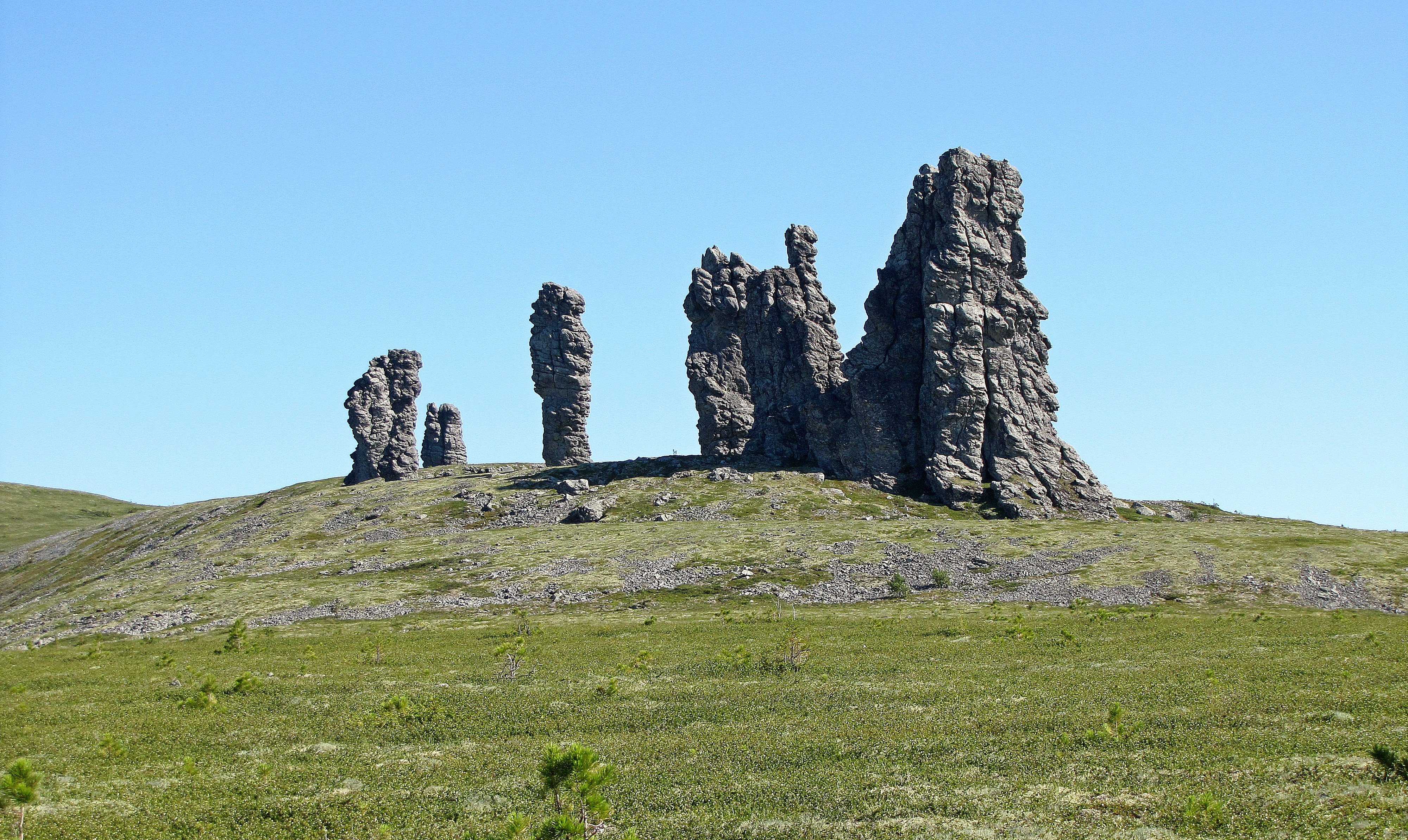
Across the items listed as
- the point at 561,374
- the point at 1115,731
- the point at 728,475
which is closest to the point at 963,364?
the point at 728,475

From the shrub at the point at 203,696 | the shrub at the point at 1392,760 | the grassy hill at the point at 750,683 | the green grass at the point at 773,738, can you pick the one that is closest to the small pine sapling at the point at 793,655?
the grassy hill at the point at 750,683

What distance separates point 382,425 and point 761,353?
80.3 meters

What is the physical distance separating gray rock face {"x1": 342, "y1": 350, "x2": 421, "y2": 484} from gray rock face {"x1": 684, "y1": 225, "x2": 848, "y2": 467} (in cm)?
6139

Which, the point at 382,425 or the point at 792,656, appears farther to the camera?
the point at 382,425

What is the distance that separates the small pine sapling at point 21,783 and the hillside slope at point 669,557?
209ft

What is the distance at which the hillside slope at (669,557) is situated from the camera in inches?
3356

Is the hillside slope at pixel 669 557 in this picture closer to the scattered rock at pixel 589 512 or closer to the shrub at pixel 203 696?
the scattered rock at pixel 589 512

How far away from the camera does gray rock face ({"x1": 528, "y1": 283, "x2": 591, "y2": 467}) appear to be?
602 feet

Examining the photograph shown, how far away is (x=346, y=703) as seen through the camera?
40656mm

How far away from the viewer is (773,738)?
105ft

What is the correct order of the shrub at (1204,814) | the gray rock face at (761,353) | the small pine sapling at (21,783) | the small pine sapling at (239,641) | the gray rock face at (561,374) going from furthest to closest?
the gray rock face at (561,374), the gray rock face at (761,353), the small pine sapling at (239,641), the shrub at (1204,814), the small pine sapling at (21,783)

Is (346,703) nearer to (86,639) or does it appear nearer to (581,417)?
(86,639)

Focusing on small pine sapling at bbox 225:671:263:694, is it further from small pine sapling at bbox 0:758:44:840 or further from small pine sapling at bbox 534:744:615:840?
small pine sapling at bbox 534:744:615:840

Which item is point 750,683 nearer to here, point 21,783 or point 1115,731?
point 1115,731
